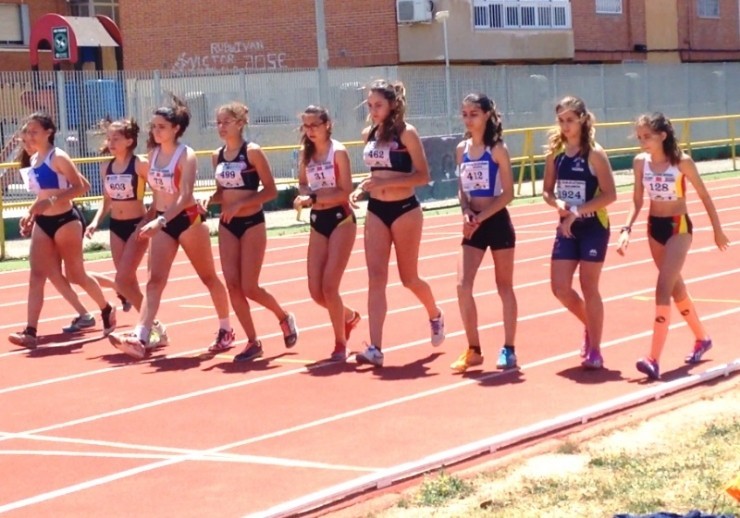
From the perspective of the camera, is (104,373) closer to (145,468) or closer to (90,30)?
(145,468)

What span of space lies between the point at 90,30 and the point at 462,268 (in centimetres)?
3329

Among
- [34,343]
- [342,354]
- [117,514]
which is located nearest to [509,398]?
[342,354]

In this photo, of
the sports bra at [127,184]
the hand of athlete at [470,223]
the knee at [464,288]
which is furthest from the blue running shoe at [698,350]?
the sports bra at [127,184]

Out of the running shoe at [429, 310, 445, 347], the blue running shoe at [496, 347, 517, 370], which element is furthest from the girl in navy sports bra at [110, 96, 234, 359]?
the blue running shoe at [496, 347, 517, 370]

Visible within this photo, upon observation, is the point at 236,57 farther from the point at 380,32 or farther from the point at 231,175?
the point at 231,175

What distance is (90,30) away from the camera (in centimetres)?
4128

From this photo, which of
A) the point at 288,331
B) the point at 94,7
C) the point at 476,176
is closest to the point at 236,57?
the point at 94,7

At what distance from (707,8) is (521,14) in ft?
33.1

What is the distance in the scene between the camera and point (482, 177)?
9977 millimetres

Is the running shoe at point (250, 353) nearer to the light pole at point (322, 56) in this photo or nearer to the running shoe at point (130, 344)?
the running shoe at point (130, 344)

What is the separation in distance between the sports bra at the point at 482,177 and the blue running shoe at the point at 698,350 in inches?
70.4

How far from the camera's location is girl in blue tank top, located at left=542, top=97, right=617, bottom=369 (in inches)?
381

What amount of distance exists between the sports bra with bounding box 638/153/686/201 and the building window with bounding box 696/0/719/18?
4204 centimetres

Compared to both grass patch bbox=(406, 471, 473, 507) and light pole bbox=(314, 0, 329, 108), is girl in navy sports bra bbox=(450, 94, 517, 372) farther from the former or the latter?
light pole bbox=(314, 0, 329, 108)
